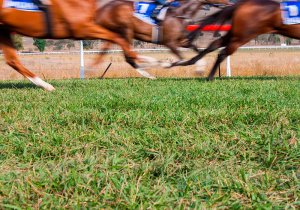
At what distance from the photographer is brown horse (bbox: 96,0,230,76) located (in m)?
7.49

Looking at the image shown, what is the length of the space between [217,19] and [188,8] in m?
1.18

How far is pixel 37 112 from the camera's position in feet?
16.8

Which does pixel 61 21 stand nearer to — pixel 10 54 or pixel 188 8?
pixel 10 54

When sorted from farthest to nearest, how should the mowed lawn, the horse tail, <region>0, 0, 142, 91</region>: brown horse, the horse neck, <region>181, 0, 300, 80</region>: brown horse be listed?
<region>181, 0, 300, 80</region>: brown horse < the horse tail < the horse neck < <region>0, 0, 142, 91</region>: brown horse < the mowed lawn

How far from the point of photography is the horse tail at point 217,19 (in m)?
8.07

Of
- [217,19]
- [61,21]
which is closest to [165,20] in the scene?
[217,19]

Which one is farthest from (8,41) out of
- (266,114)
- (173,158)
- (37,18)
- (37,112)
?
(173,158)

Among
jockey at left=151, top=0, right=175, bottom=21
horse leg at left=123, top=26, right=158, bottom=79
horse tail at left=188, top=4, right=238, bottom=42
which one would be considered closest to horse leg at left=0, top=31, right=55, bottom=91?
horse leg at left=123, top=26, right=158, bottom=79

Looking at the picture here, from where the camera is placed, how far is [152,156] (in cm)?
338

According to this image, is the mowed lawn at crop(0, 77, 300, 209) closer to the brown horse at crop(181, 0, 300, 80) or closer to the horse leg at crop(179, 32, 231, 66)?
the horse leg at crop(179, 32, 231, 66)

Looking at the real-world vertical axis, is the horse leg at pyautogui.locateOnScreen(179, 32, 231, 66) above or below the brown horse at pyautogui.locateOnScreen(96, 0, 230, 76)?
below

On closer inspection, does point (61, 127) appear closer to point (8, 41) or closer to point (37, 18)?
point (37, 18)

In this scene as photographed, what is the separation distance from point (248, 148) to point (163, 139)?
661mm

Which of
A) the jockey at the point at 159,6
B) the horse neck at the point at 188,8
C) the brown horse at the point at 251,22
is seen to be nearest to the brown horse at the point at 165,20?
the horse neck at the point at 188,8
